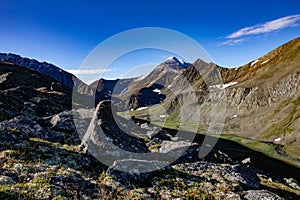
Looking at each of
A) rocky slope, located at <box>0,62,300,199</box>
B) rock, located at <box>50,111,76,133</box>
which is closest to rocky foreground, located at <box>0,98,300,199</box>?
rocky slope, located at <box>0,62,300,199</box>

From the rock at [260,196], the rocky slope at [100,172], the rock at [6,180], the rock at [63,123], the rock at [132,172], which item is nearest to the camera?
the rock at [6,180]

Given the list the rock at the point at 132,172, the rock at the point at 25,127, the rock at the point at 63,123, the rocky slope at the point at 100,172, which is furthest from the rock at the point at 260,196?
the rock at the point at 63,123

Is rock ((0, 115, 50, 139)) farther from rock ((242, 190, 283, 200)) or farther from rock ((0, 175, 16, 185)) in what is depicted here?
rock ((242, 190, 283, 200))

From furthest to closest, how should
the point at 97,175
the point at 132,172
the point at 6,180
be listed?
the point at 97,175, the point at 132,172, the point at 6,180

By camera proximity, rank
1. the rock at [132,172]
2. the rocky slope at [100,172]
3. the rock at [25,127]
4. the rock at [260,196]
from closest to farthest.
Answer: the rocky slope at [100,172] → the rock at [260,196] → the rock at [132,172] → the rock at [25,127]

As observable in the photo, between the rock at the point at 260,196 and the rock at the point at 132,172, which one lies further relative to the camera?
the rock at the point at 132,172

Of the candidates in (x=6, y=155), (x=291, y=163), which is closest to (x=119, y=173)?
(x=6, y=155)

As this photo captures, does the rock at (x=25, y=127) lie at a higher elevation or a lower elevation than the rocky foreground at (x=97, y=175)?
higher

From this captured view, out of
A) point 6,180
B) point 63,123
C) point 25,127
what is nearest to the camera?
point 6,180

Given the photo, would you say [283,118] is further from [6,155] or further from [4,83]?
[6,155]

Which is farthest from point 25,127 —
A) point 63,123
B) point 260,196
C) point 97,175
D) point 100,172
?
point 260,196

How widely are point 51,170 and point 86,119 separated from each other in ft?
43.4

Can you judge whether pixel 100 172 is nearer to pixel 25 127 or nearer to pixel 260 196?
pixel 25 127

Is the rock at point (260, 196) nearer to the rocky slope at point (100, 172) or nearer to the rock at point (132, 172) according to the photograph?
the rocky slope at point (100, 172)
